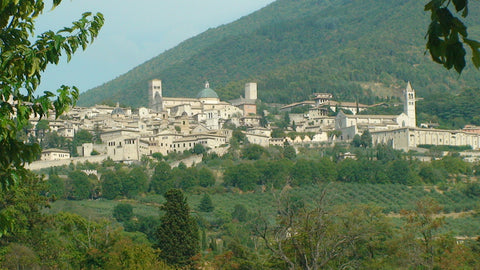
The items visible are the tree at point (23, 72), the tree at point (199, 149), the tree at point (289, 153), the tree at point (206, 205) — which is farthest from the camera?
the tree at point (289, 153)

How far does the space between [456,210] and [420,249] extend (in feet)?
126

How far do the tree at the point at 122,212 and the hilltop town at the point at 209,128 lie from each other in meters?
17.0

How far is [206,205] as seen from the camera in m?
74.4

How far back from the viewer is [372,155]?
3605 inches

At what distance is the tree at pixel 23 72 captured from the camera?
26.8ft

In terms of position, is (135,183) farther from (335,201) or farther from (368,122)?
(368,122)

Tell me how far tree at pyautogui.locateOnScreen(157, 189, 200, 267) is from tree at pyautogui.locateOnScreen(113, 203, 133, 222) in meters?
25.0

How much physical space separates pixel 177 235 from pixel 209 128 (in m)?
62.6

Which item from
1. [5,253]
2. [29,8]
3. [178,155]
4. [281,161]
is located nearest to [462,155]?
[281,161]

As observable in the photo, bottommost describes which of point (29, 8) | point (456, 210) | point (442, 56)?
point (456, 210)

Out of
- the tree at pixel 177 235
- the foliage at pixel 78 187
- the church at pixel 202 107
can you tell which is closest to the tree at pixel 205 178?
the foliage at pixel 78 187

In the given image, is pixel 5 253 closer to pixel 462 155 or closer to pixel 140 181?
pixel 140 181

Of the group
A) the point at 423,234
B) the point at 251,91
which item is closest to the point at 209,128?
the point at 251,91

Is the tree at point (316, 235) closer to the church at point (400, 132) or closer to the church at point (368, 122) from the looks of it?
the church at point (400, 132)
